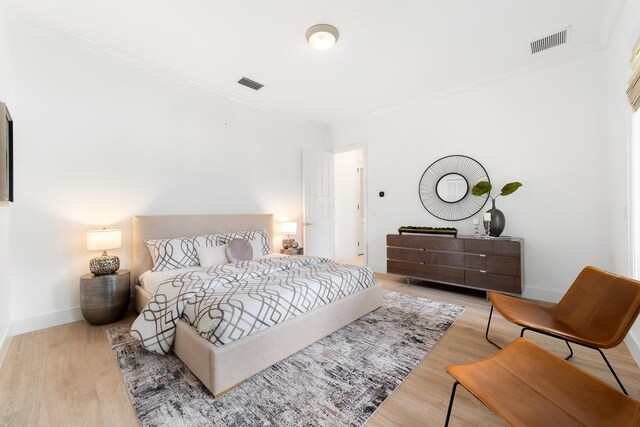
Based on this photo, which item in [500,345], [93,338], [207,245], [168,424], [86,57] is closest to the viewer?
[168,424]

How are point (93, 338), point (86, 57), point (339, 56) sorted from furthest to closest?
1. point (339, 56)
2. point (86, 57)
3. point (93, 338)

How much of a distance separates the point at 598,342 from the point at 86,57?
492 centimetres

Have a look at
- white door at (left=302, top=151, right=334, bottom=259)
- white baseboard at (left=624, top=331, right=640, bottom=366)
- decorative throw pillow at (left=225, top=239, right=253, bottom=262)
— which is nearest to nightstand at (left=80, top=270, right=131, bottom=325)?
decorative throw pillow at (left=225, top=239, right=253, bottom=262)

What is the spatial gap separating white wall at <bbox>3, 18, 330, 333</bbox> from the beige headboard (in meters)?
0.14

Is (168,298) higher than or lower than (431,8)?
lower

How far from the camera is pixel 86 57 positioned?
2.75m

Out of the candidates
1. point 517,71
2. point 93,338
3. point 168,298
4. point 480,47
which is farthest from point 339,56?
point 93,338

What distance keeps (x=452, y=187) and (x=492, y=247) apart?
1.07m

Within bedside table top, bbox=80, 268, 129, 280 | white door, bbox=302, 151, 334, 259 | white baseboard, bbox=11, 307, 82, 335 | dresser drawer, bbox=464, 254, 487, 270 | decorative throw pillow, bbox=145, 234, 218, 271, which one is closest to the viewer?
white baseboard, bbox=11, 307, 82, 335

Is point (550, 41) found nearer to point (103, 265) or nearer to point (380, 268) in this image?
point (380, 268)

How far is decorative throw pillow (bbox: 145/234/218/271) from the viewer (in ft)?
9.36

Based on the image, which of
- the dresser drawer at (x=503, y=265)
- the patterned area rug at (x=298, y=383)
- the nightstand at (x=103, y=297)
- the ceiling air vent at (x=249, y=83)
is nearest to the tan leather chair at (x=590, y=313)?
the patterned area rug at (x=298, y=383)

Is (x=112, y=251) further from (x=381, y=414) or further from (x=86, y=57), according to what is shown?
(x=381, y=414)

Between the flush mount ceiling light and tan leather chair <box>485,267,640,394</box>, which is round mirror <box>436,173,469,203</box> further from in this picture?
the flush mount ceiling light
